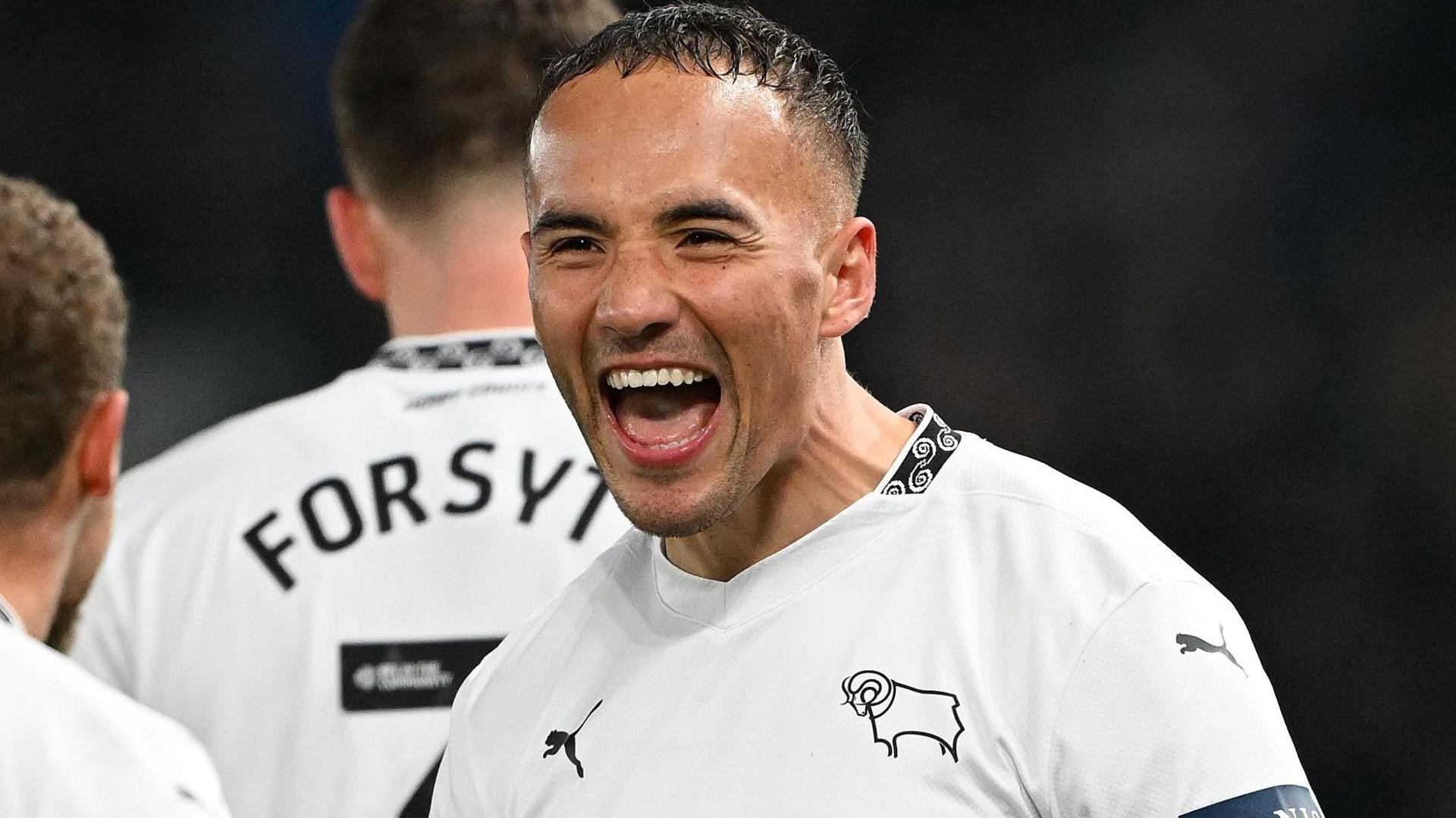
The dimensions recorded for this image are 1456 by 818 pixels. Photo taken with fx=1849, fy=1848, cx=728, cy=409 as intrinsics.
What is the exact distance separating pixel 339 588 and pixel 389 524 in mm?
122

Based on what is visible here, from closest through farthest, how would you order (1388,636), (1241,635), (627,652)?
(1241,635) < (627,652) < (1388,636)

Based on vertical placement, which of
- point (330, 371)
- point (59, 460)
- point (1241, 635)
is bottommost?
point (330, 371)

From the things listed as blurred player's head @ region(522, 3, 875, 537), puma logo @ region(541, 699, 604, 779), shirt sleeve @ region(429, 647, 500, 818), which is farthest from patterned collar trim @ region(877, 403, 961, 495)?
shirt sleeve @ region(429, 647, 500, 818)

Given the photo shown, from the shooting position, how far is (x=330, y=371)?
626cm

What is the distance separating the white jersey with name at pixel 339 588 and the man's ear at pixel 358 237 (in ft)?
1.15

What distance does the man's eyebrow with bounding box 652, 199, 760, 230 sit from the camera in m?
2.02

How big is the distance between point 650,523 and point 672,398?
150 millimetres

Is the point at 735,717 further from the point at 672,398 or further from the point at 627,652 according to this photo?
the point at 672,398

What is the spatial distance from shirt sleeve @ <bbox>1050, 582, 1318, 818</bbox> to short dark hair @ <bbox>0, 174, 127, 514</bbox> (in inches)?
44.3

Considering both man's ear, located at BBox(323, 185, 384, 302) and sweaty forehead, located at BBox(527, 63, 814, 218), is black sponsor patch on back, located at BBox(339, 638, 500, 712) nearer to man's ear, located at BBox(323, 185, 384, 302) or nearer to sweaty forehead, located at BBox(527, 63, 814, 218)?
man's ear, located at BBox(323, 185, 384, 302)

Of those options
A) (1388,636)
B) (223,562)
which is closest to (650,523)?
(223,562)

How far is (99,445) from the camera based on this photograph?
209 centimetres

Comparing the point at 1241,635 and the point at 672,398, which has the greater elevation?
the point at 672,398

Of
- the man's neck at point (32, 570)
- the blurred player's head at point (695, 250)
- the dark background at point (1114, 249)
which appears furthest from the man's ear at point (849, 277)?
the dark background at point (1114, 249)
